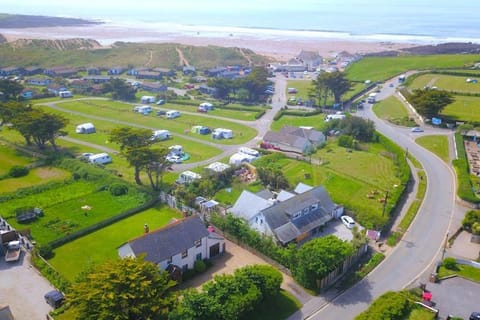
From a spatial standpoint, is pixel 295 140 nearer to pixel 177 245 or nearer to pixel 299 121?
pixel 299 121

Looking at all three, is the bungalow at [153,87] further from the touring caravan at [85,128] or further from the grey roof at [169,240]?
the grey roof at [169,240]

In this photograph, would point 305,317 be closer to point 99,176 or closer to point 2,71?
point 99,176

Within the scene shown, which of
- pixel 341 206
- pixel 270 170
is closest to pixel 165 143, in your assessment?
pixel 270 170

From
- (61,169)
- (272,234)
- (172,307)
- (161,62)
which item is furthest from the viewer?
(161,62)

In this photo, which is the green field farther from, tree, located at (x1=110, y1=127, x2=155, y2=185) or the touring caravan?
tree, located at (x1=110, y1=127, x2=155, y2=185)

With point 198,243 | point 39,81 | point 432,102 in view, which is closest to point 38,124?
point 198,243
